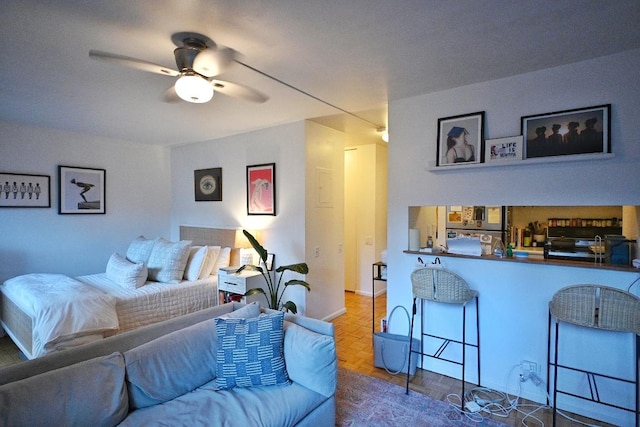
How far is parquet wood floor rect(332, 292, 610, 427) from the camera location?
2.22 meters

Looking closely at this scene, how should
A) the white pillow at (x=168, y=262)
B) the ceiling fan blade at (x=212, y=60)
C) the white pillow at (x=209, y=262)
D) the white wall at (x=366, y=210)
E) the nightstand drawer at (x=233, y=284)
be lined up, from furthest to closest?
the white wall at (x=366, y=210), the white pillow at (x=209, y=262), the white pillow at (x=168, y=262), the nightstand drawer at (x=233, y=284), the ceiling fan blade at (x=212, y=60)

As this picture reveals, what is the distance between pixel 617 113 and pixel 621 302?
1277 millimetres

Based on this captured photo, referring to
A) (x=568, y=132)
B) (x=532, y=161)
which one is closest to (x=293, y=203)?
(x=532, y=161)

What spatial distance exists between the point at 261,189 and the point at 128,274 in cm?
178

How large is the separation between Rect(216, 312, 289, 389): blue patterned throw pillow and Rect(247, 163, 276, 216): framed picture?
2.17m

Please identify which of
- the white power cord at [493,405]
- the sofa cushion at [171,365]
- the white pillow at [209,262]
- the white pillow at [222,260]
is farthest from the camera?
the white pillow at [222,260]

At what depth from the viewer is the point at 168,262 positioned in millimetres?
3680

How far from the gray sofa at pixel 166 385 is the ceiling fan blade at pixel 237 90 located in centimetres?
154

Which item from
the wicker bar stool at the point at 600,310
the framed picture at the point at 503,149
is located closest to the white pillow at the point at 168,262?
the framed picture at the point at 503,149

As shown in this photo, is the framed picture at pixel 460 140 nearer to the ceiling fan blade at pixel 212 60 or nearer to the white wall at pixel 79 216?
the ceiling fan blade at pixel 212 60

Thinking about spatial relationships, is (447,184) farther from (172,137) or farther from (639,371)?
(172,137)

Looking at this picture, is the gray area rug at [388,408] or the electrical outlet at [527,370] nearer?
the gray area rug at [388,408]

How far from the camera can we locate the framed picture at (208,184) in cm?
461

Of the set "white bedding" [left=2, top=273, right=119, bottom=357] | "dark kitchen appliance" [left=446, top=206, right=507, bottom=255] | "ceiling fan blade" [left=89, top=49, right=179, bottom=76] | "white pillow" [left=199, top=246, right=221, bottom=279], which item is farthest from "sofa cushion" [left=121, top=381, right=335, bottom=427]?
"dark kitchen appliance" [left=446, top=206, right=507, bottom=255]
